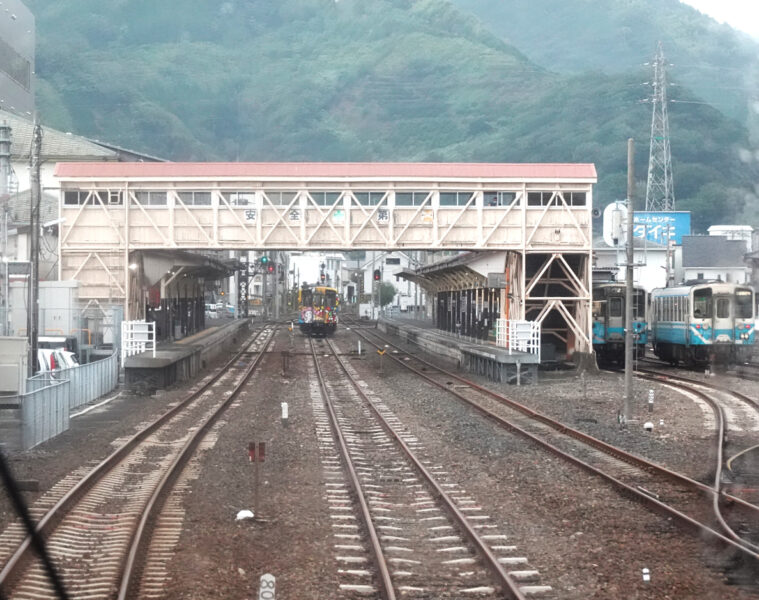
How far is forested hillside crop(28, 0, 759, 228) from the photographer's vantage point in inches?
3809

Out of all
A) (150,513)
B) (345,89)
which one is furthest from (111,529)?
(345,89)

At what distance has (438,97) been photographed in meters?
141

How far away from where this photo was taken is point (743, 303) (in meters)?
26.1

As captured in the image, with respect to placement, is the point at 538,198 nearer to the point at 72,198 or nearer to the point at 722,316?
the point at 722,316

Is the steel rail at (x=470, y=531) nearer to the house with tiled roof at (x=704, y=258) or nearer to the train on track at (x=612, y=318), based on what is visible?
the train on track at (x=612, y=318)

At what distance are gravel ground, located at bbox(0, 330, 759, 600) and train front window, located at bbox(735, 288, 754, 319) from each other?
25.8 ft

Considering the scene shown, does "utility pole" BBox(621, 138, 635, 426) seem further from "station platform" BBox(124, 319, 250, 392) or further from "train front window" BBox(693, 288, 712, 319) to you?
"station platform" BBox(124, 319, 250, 392)

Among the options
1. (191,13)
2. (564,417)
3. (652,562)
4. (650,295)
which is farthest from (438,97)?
(652,562)

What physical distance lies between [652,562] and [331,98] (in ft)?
467

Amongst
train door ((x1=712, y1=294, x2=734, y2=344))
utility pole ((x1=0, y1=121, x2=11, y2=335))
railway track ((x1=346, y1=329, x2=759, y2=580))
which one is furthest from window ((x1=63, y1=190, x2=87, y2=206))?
train door ((x1=712, y1=294, x2=734, y2=344))

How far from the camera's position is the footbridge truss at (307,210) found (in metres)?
26.1

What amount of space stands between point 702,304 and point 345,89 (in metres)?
127

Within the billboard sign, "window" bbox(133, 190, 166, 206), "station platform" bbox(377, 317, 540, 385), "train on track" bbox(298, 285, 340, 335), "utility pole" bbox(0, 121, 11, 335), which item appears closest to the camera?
"utility pole" bbox(0, 121, 11, 335)

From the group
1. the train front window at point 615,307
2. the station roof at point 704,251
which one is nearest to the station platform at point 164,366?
the train front window at point 615,307
